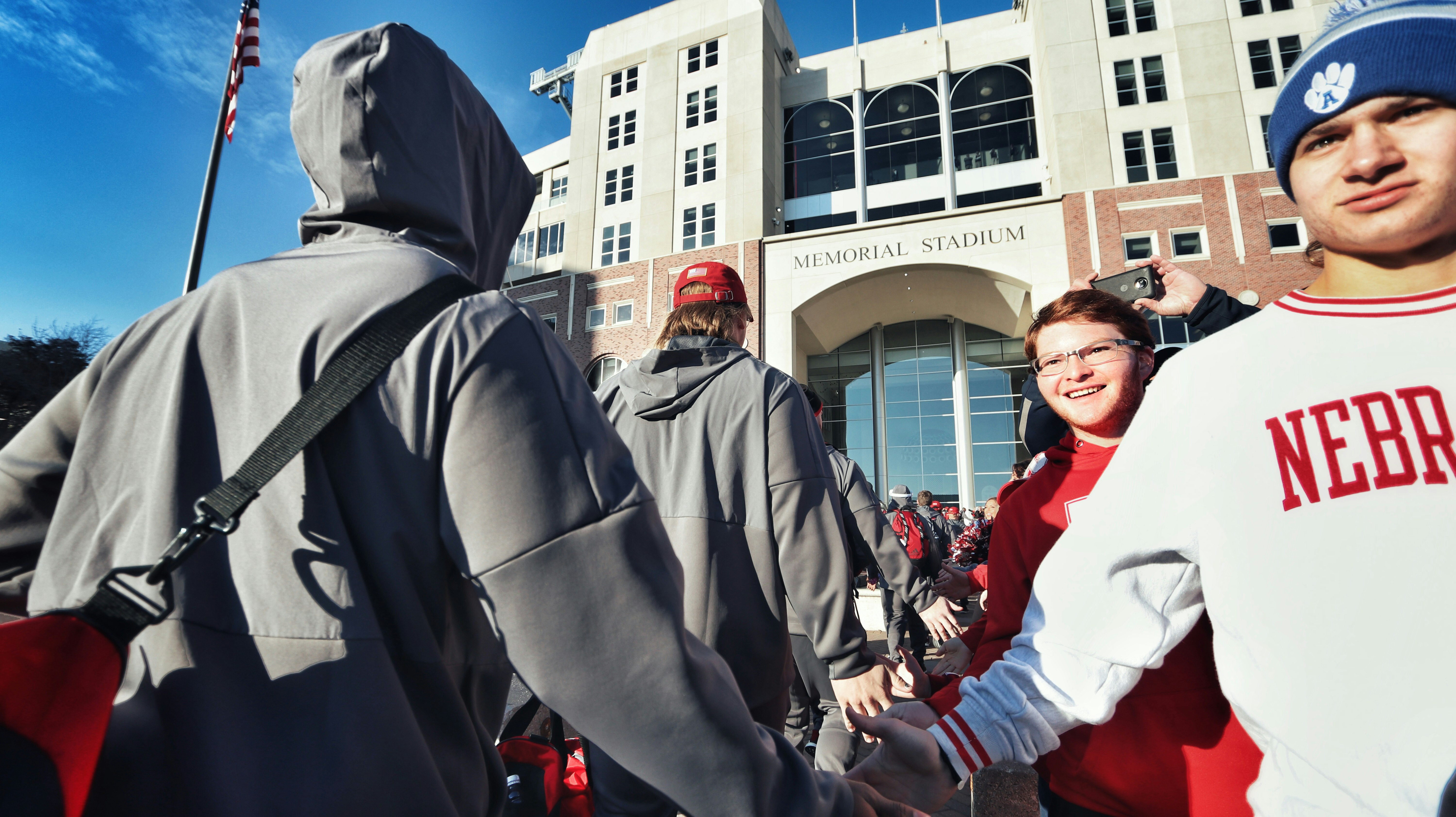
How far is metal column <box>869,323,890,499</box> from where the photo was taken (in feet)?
82.6

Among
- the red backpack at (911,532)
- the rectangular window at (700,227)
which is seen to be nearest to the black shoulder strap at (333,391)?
the red backpack at (911,532)

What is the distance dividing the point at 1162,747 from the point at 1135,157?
82.3 feet

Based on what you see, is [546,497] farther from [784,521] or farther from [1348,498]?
[784,521]

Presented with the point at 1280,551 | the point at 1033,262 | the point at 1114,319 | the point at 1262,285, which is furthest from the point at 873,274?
the point at 1280,551

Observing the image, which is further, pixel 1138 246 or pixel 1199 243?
pixel 1138 246

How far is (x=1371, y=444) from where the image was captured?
93cm

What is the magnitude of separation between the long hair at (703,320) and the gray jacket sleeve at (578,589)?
1.95 metres

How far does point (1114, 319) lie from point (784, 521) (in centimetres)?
139

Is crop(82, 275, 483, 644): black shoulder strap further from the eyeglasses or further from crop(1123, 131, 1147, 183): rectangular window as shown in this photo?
crop(1123, 131, 1147, 183): rectangular window

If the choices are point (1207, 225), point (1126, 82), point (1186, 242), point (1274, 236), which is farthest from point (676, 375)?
point (1126, 82)

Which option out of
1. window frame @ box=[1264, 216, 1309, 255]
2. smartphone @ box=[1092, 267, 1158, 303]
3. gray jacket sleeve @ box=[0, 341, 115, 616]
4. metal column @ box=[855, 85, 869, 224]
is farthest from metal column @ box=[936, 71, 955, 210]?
gray jacket sleeve @ box=[0, 341, 115, 616]

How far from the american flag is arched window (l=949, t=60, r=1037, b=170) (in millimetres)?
22296

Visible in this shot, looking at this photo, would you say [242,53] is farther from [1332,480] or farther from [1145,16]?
[1145,16]

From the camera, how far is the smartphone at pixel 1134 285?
9.42ft
